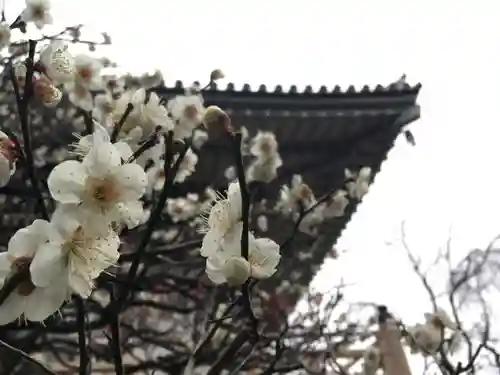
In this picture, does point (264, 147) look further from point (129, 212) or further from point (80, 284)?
point (80, 284)

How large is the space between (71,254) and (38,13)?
224cm


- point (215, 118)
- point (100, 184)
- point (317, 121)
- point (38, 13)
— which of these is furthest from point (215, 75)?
point (100, 184)

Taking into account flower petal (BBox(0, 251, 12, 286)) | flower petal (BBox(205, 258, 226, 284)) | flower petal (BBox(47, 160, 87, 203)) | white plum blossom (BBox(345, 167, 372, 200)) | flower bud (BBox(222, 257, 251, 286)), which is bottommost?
flower petal (BBox(0, 251, 12, 286))

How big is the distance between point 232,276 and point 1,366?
2326mm

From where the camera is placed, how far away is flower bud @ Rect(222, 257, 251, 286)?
4.24 ft

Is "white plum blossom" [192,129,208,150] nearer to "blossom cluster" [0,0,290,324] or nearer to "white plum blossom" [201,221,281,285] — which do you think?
"blossom cluster" [0,0,290,324]

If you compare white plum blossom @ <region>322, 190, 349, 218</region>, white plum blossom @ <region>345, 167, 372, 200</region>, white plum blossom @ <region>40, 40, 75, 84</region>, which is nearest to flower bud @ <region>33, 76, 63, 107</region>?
white plum blossom @ <region>40, 40, 75, 84</region>

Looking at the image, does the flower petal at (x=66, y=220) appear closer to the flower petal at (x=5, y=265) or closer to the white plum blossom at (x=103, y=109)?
the flower petal at (x=5, y=265)

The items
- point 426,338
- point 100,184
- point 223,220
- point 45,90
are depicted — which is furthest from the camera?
point 426,338

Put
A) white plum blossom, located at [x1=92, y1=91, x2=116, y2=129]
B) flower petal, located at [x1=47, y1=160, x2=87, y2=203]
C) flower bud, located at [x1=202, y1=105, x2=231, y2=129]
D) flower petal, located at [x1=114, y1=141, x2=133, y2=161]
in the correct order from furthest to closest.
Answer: white plum blossom, located at [x1=92, y1=91, x2=116, y2=129], flower bud, located at [x1=202, y1=105, x2=231, y2=129], flower petal, located at [x1=114, y1=141, x2=133, y2=161], flower petal, located at [x1=47, y1=160, x2=87, y2=203]

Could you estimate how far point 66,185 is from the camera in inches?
44.8

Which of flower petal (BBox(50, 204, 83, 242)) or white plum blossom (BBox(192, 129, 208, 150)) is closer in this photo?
flower petal (BBox(50, 204, 83, 242))

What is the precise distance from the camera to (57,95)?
89.4 inches

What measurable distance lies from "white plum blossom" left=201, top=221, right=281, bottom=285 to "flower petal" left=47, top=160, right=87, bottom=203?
31cm
